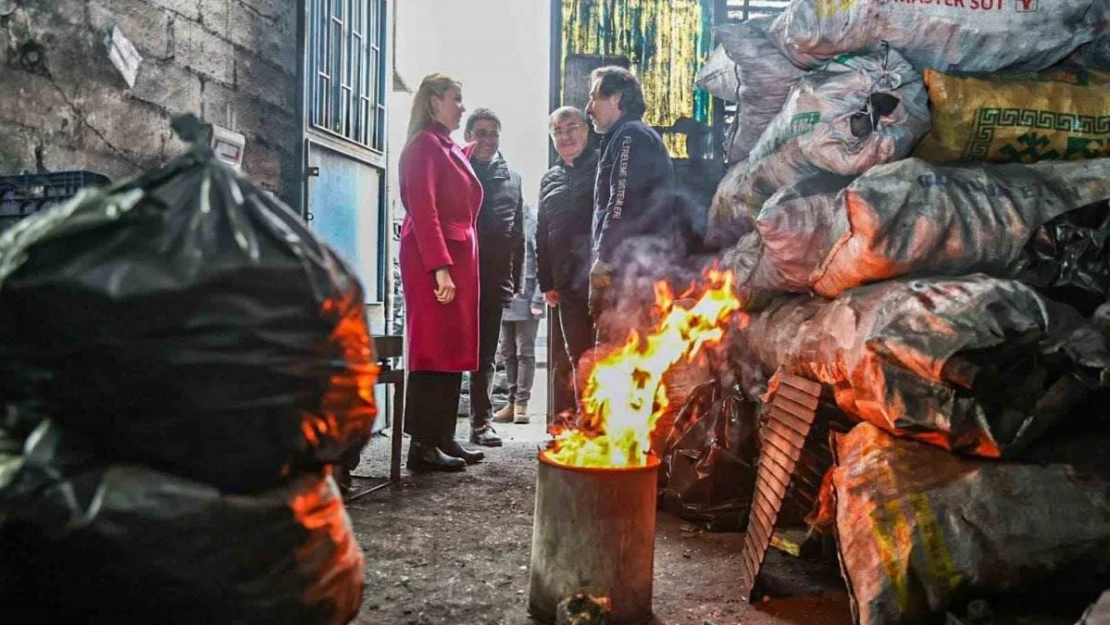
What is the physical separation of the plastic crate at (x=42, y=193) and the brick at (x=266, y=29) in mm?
2396

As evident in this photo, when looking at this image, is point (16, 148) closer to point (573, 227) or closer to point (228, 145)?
point (228, 145)

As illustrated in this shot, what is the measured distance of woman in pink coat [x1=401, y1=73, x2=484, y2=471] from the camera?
4297 millimetres

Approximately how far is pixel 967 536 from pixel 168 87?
3.74 m

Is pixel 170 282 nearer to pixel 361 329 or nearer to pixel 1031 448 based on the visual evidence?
pixel 361 329

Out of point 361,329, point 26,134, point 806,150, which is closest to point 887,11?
point 806,150

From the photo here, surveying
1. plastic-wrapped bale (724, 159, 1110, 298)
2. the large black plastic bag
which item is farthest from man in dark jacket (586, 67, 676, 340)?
the large black plastic bag

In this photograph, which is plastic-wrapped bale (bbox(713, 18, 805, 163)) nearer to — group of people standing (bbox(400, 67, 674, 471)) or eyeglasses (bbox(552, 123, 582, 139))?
group of people standing (bbox(400, 67, 674, 471))

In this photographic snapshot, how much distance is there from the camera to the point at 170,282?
1.01 metres

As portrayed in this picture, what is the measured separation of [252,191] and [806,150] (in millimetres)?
2592

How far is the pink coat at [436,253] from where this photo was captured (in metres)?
4.29

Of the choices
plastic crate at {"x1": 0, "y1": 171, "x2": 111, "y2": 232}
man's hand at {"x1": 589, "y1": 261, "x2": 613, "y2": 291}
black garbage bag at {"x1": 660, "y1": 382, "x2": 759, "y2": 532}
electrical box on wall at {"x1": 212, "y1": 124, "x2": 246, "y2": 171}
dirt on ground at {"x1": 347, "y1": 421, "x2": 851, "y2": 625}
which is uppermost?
electrical box on wall at {"x1": 212, "y1": 124, "x2": 246, "y2": 171}

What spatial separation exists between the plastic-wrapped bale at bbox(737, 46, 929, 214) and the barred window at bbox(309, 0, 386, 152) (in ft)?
10.7

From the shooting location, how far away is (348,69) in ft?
19.3

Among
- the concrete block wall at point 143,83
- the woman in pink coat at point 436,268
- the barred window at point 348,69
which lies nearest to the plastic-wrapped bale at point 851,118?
the woman in pink coat at point 436,268
